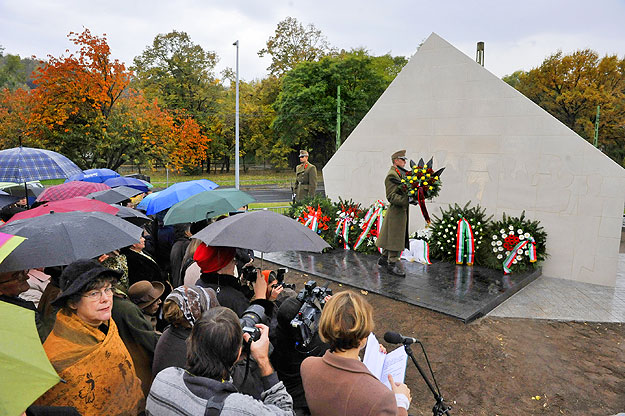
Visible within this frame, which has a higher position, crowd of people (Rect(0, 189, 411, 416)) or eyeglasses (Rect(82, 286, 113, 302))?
eyeglasses (Rect(82, 286, 113, 302))

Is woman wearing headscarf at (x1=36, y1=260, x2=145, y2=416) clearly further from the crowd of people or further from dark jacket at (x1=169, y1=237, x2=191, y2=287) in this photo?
dark jacket at (x1=169, y1=237, x2=191, y2=287)

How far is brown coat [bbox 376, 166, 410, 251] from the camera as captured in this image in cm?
704

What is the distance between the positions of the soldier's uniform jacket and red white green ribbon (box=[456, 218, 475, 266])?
471 cm

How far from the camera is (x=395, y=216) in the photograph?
23.5ft

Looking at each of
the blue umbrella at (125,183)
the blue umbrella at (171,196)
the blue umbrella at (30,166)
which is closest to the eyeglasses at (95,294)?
the blue umbrella at (171,196)

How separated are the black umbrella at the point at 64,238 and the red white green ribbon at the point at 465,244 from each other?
6099 millimetres

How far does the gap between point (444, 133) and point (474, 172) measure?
107 centimetres

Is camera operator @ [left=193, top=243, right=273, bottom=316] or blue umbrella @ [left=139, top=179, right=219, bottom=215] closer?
camera operator @ [left=193, top=243, right=273, bottom=316]

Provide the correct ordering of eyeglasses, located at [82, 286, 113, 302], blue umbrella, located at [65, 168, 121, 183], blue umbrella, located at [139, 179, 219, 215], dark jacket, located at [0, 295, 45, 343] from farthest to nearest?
1. blue umbrella, located at [65, 168, 121, 183]
2. blue umbrella, located at [139, 179, 219, 215]
3. dark jacket, located at [0, 295, 45, 343]
4. eyeglasses, located at [82, 286, 113, 302]

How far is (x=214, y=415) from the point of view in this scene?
1.53 meters

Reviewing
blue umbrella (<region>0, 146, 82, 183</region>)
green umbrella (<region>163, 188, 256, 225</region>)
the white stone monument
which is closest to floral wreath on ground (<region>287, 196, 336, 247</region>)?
the white stone monument

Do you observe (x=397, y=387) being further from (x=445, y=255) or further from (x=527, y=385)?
(x=445, y=255)

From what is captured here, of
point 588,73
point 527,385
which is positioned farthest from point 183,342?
point 588,73

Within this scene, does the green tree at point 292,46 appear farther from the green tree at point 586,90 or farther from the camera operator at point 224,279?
the camera operator at point 224,279
